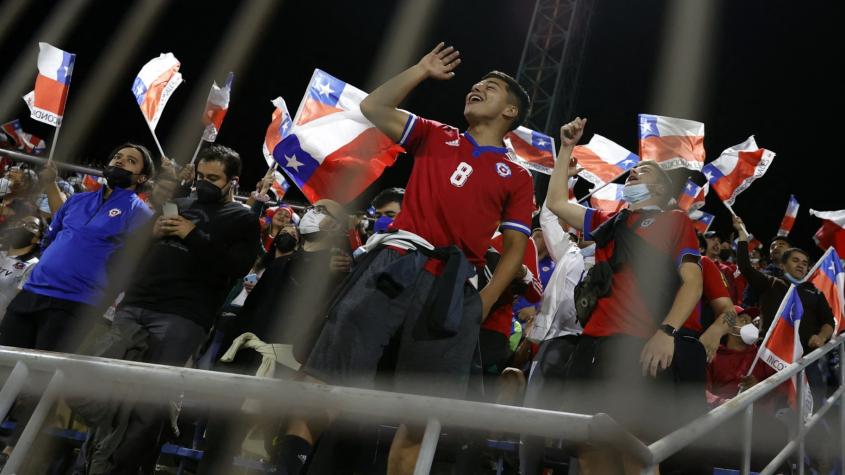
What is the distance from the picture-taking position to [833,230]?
8086 millimetres

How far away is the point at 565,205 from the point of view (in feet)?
13.3

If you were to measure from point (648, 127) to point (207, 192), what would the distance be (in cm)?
456

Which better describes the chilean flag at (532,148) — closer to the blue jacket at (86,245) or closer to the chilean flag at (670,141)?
the chilean flag at (670,141)

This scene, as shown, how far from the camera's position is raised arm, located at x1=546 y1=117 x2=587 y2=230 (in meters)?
3.96

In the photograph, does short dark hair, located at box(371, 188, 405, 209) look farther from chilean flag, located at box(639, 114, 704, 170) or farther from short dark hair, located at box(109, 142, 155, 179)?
chilean flag, located at box(639, 114, 704, 170)

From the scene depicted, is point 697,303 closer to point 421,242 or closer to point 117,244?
point 421,242

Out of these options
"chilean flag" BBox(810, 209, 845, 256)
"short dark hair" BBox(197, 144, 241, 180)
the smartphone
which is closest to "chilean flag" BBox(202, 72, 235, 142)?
"short dark hair" BBox(197, 144, 241, 180)

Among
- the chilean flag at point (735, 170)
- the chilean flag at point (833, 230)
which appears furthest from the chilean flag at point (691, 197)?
the chilean flag at point (833, 230)

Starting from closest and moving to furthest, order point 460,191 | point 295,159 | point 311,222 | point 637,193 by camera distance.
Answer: point 460,191
point 637,193
point 295,159
point 311,222

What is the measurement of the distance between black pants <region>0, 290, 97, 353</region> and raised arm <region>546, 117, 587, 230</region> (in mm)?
2575

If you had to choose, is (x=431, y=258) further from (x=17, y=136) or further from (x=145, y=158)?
(x=17, y=136)

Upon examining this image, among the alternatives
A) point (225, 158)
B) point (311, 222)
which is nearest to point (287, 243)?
point (311, 222)

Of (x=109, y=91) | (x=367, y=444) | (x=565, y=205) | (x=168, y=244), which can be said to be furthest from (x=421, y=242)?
(x=109, y=91)

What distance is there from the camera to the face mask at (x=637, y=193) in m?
3.82
